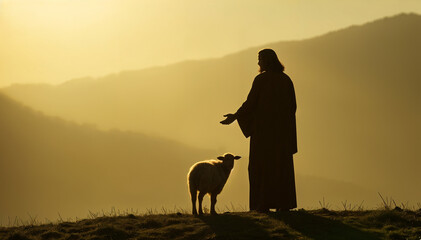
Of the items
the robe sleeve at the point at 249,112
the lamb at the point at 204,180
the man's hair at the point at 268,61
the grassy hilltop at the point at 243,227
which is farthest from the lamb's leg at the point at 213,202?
the man's hair at the point at 268,61

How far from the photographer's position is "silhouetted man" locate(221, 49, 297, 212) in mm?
19000

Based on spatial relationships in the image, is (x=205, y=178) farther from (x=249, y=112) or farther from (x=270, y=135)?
(x=249, y=112)

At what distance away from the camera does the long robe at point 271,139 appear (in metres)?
19.0

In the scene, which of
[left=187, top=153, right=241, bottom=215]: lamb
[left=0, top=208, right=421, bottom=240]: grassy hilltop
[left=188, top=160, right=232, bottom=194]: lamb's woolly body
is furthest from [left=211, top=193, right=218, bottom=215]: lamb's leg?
[left=0, top=208, right=421, bottom=240]: grassy hilltop

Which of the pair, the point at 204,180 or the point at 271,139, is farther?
the point at 271,139

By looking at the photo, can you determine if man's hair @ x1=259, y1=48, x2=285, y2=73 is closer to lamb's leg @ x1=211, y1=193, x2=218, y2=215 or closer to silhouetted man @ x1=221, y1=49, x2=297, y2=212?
silhouetted man @ x1=221, y1=49, x2=297, y2=212

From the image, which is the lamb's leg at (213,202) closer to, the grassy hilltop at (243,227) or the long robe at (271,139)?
the grassy hilltop at (243,227)

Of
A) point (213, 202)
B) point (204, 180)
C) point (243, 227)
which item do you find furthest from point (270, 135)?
point (243, 227)

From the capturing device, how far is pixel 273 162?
1912cm

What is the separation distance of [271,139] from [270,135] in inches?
4.1

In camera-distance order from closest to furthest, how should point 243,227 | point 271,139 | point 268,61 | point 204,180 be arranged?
point 243,227, point 204,180, point 271,139, point 268,61

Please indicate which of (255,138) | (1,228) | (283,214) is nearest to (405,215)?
(283,214)

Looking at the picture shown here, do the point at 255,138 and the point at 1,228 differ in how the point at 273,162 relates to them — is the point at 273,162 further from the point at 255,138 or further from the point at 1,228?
the point at 1,228

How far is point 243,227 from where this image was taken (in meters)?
16.2
